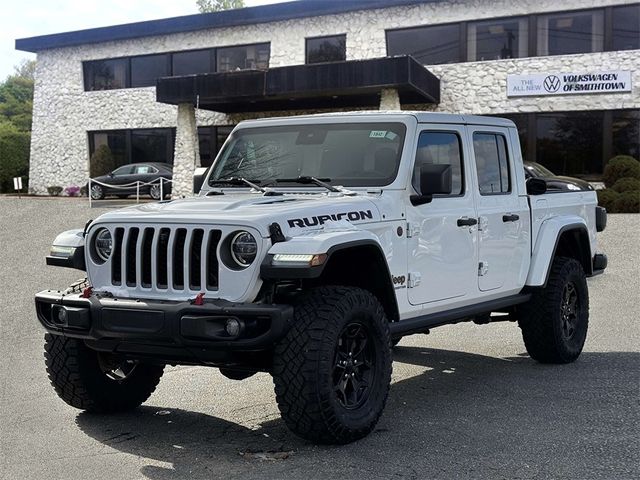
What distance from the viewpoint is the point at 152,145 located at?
36.3 meters

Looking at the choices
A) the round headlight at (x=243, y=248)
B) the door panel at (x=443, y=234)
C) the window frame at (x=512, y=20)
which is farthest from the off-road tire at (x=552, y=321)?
the window frame at (x=512, y=20)

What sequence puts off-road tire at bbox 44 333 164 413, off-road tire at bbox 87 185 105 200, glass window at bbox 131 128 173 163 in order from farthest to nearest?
glass window at bbox 131 128 173 163 < off-road tire at bbox 87 185 105 200 < off-road tire at bbox 44 333 164 413

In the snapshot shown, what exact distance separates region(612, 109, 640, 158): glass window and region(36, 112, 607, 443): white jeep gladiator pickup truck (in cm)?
2131

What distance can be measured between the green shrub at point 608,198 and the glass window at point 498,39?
6.52m

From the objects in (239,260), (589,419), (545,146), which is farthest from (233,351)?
(545,146)

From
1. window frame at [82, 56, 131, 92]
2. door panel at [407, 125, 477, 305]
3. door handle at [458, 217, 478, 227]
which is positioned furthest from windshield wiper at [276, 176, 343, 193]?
window frame at [82, 56, 131, 92]

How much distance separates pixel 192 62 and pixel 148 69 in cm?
216

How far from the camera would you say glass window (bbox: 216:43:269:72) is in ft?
111

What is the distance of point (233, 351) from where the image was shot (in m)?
5.23

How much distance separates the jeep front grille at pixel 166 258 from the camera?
5.36 m

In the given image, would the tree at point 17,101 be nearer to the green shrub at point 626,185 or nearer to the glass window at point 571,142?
the glass window at point 571,142

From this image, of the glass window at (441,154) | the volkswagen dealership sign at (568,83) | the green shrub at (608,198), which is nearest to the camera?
the glass window at (441,154)

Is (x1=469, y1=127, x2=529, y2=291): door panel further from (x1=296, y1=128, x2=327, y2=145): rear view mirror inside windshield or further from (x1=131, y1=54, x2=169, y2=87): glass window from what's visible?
(x1=131, y1=54, x2=169, y2=87): glass window

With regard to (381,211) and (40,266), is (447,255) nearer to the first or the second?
(381,211)
